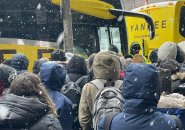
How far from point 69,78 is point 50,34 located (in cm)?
770

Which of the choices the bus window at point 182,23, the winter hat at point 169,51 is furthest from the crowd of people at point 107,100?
the bus window at point 182,23

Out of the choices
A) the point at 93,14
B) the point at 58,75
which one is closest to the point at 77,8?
the point at 93,14

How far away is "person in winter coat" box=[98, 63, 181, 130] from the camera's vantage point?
3629mm

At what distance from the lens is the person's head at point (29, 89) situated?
4172 mm

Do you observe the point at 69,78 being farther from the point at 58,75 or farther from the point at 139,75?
the point at 139,75

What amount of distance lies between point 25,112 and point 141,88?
0.86 meters

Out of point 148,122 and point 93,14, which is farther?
point 93,14

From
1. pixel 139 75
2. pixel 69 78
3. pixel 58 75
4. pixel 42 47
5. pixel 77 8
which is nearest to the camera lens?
pixel 139 75

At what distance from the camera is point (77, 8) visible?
15086 millimetres

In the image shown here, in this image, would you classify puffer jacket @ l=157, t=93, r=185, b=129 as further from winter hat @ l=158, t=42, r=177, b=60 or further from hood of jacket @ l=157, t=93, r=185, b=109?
winter hat @ l=158, t=42, r=177, b=60

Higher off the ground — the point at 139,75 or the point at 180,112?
the point at 139,75

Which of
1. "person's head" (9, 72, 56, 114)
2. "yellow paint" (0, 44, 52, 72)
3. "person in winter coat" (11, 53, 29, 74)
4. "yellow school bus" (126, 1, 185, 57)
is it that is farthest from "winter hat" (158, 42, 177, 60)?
"yellow school bus" (126, 1, 185, 57)

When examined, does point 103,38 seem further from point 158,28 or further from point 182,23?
point 182,23

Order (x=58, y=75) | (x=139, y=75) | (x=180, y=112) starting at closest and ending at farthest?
1. (x=139, y=75)
2. (x=180, y=112)
3. (x=58, y=75)
